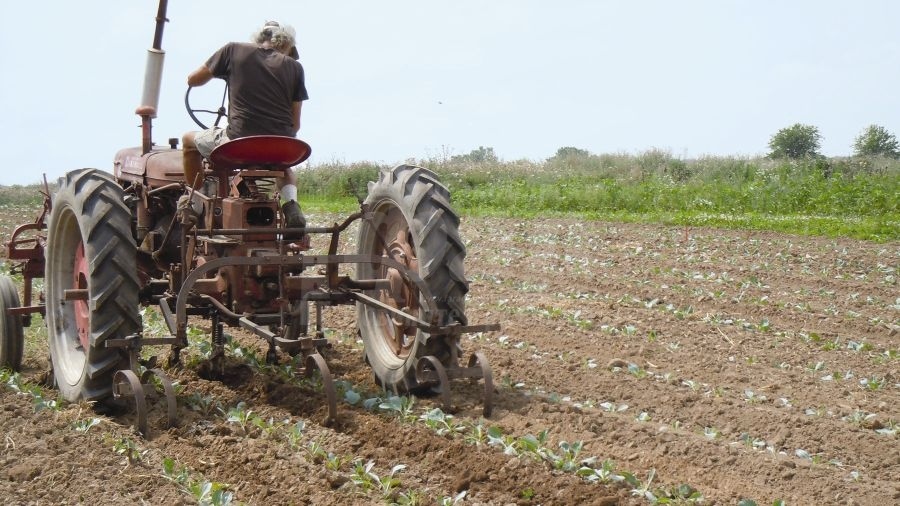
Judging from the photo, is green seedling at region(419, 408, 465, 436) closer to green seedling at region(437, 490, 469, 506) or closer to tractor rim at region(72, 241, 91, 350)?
green seedling at region(437, 490, 469, 506)

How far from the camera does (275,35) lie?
5582 millimetres

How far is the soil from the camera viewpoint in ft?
13.2

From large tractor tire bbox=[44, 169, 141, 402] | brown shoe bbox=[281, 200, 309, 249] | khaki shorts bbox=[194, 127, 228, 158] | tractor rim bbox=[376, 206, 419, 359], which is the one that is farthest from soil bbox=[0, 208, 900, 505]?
khaki shorts bbox=[194, 127, 228, 158]

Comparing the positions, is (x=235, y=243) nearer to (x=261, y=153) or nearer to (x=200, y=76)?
(x=261, y=153)

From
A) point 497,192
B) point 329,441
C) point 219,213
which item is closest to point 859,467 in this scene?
point 329,441

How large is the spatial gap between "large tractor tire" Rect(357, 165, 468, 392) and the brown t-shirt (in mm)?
741

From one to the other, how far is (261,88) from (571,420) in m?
2.54

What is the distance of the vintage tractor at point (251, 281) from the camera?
497cm

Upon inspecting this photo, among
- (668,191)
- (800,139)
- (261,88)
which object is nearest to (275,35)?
(261,88)

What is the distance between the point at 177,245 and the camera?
609 centimetres

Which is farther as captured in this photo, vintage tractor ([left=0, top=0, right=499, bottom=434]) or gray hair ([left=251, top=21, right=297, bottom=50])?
gray hair ([left=251, top=21, right=297, bottom=50])

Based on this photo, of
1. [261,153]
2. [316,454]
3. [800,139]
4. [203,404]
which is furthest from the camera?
[800,139]

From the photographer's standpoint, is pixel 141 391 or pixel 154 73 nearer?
pixel 141 391

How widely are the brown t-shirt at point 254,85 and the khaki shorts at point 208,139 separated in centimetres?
10
